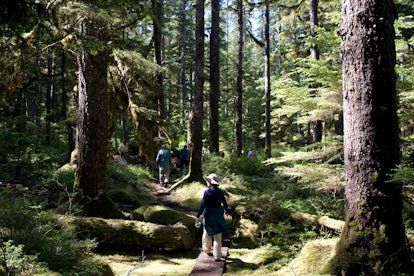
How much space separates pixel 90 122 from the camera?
29.0ft

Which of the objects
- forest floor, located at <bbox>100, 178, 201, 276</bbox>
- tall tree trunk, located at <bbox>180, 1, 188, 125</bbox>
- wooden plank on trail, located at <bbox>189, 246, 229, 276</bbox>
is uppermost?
tall tree trunk, located at <bbox>180, 1, 188, 125</bbox>

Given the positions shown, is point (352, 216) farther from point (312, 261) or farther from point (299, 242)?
point (299, 242)

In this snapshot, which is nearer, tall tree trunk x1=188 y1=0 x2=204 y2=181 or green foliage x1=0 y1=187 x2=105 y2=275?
green foliage x1=0 y1=187 x2=105 y2=275

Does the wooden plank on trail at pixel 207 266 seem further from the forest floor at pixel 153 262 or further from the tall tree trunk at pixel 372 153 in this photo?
the tall tree trunk at pixel 372 153

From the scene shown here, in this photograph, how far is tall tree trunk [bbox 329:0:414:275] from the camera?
4754 mm

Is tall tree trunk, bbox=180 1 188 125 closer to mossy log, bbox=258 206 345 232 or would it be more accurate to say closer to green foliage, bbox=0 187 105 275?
mossy log, bbox=258 206 345 232

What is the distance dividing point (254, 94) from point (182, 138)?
1562 cm

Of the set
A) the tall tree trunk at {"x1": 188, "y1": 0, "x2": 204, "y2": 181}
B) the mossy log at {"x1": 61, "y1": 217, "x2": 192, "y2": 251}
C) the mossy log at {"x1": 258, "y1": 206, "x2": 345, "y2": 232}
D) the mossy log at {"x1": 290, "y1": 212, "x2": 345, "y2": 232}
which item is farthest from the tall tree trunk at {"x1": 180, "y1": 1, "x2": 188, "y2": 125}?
the mossy log at {"x1": 290, "y1": 212, "x2": 345, "y2": 232}

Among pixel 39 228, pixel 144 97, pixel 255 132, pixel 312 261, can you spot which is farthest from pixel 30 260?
pixel 255 132

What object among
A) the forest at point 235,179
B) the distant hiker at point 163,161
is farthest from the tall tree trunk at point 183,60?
the forest at point 235,179

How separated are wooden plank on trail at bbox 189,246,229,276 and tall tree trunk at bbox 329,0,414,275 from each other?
2299mm

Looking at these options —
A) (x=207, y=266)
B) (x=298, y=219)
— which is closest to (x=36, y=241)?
(x=207, y=266)

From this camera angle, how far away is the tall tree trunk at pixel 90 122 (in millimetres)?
8820

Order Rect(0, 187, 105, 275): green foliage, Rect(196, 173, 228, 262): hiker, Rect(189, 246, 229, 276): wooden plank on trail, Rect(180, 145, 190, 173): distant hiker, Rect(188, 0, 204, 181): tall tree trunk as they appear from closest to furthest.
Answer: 1. Rect(0, 187, 105, 275): green foliage
2. Rect(189, 246, 229, 276): wooden plank on trail
3. Rect(196, 173, 228, 262): hiker
4. Rect(188, 0, 204, 181): tall tree trunk
5. Rect(180, 145, 190, 173): distant hiker
